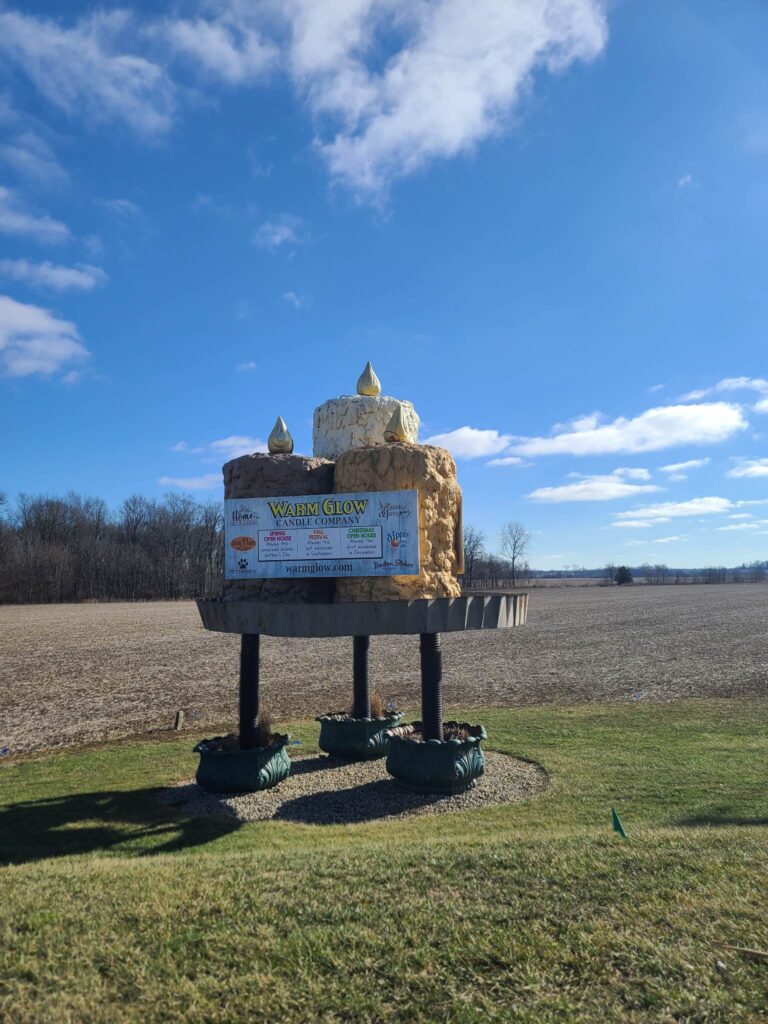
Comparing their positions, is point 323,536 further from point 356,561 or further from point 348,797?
point 348,797

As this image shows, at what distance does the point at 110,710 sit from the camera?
18.7 meters

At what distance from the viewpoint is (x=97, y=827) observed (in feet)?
28.8

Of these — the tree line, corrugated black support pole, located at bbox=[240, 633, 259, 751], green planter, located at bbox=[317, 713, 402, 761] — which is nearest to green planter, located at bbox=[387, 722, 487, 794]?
green planter, located at bbox=[317, 713, 402, 761]

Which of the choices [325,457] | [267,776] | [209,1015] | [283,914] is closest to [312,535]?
[325,457]

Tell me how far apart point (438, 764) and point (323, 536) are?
3.90 metres

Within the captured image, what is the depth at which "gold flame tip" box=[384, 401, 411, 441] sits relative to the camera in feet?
31.2

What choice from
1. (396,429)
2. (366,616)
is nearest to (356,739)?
(366,616)

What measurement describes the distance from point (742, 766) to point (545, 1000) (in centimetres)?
879

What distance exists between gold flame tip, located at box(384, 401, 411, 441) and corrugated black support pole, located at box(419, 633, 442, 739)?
307 cm

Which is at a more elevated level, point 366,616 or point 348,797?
point 366,616

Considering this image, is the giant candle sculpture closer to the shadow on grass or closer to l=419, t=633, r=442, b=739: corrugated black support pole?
l=419, t=633, r=442, b=739: corrugated black support pole

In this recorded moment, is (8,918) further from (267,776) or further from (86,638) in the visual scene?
(86,638)

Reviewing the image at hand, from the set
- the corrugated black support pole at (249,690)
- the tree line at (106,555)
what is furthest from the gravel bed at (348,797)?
the tree line at (106,555)

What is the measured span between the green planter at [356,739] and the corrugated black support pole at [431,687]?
7.52 ft
